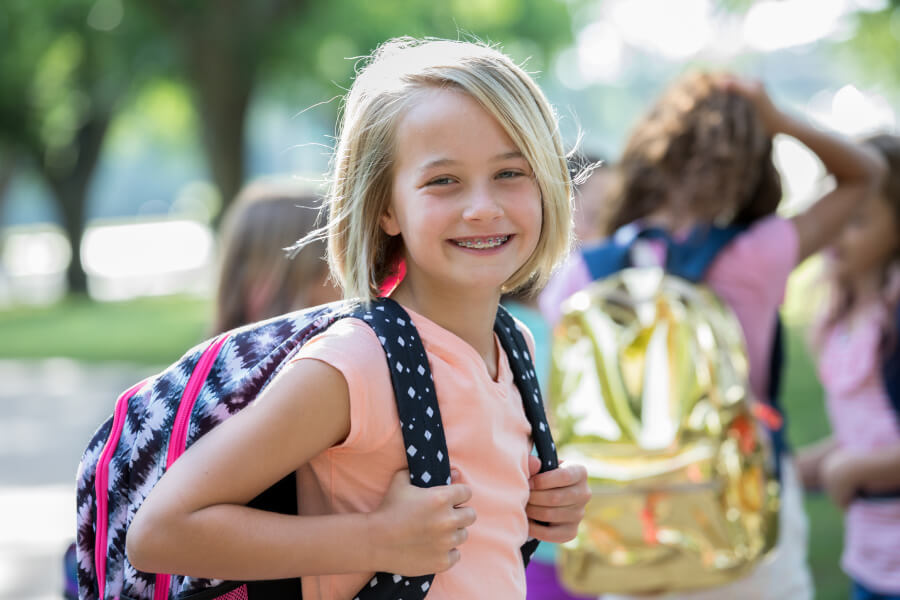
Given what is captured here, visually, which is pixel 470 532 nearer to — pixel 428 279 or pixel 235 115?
pixel 428 279

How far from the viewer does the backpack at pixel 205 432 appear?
61.3 inches

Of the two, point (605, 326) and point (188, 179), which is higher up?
point (188, 179)

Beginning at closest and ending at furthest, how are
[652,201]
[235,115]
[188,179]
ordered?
[652,201], [235,115], [188,179]

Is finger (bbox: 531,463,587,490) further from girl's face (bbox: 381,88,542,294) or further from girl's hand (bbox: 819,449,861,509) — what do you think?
girl's hand (bbox: 819,449,861,509)

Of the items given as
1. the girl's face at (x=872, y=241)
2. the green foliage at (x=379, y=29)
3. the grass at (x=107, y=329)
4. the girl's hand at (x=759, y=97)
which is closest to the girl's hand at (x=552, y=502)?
the girl's hand at (x=759, y=97)

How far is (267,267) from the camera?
3.25 m

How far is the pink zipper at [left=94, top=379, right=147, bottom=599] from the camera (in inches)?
63.6

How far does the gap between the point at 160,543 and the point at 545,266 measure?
765 millimetres

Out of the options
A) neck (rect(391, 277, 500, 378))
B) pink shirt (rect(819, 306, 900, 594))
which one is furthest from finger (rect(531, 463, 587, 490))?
pink shirt (rect(819, 306, 900, 594))

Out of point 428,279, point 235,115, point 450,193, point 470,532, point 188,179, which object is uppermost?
point 188,179

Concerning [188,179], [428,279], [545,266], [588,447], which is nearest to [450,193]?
[428,279]

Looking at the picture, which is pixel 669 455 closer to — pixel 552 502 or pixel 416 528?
pixel 552 502

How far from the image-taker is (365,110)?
5.72 ft

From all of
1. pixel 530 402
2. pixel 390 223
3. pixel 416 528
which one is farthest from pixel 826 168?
pixel 416 528
